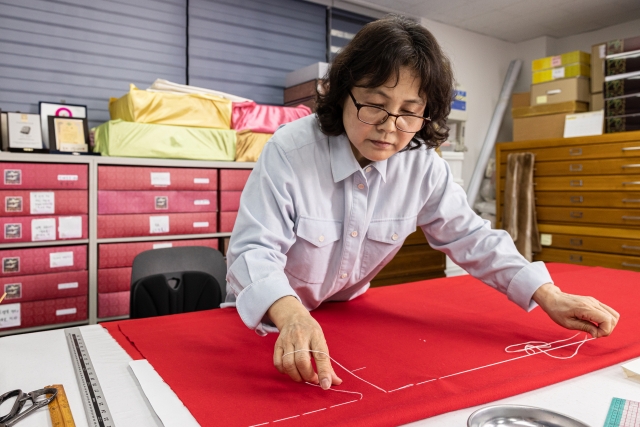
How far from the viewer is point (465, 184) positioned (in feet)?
14.8

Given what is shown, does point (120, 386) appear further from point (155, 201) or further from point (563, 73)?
point (563, 73)

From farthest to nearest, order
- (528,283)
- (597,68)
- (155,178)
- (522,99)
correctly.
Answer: (522,99), (597,68), (155,178), (528,283)

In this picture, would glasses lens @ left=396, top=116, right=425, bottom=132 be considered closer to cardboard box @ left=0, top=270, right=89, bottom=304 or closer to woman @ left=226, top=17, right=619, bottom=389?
woman @ left=226, top=17, right=619, bottom=389

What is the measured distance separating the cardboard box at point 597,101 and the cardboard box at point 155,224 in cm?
289

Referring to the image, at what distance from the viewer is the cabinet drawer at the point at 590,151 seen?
3.19 m

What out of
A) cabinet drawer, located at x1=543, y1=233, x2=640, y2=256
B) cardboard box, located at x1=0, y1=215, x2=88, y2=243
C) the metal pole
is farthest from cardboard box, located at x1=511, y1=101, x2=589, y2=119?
cardboard box, located at x1=0, y1=215, x2=88, y2=243

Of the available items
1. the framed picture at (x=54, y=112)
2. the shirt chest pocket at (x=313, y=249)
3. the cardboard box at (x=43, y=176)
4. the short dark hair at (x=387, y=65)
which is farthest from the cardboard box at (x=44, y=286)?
the short dark hair at (x=387, y=65)

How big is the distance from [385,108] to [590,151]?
3020 millimetres

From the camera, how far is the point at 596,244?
11.1 ft

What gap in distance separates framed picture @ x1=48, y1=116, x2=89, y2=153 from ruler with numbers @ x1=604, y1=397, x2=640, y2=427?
98.3 inches

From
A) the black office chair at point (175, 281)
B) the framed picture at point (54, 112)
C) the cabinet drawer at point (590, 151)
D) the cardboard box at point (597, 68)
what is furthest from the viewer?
the cardboard box at point (597, 68)

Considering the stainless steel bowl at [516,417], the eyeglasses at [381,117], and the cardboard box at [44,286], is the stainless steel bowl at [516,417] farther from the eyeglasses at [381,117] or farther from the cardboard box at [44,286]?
the cardboard box at [44,286]

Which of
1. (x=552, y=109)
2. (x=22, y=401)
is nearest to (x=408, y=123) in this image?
(x=22, y=401)

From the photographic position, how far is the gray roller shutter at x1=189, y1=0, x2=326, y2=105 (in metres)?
3.23
